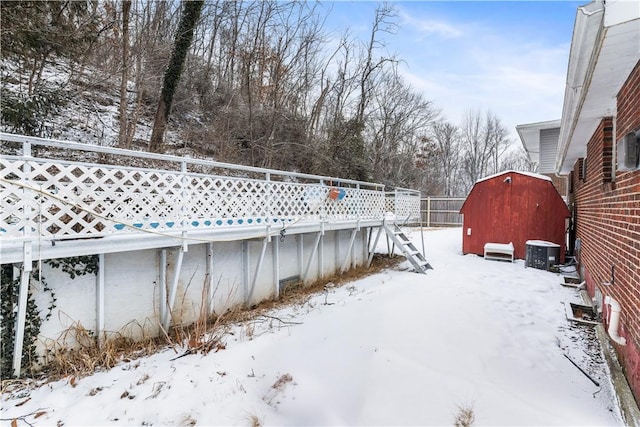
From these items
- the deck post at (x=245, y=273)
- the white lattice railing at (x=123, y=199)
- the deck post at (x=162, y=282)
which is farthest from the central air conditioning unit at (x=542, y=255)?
the deck post at (x=162, y=282)

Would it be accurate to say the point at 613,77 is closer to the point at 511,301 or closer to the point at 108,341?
the point at 511,301

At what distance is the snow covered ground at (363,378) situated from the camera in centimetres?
258

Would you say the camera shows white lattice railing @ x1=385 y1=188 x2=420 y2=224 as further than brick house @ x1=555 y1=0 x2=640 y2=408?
Yes

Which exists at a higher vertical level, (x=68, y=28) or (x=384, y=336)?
(x=68, y=28)

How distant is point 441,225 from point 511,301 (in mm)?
13268

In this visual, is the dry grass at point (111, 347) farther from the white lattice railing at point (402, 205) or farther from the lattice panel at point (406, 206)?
the lattice panel at point (406, 206)

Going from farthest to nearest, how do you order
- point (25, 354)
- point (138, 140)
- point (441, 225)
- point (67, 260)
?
point (441, 225), point (138, 140), point (67, 260), point (25, 354)

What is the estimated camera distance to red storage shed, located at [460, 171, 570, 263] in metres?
9.02

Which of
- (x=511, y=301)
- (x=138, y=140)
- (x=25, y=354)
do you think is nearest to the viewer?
Result: (x=25, y=354)

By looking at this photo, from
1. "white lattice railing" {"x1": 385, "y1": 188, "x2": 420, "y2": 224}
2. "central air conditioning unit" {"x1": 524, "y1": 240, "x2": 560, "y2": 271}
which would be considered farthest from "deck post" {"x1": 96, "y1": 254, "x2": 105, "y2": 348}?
"central air conditioning unit" {"x1": 524, "y1": 240, "x2": 560, "y2": 271}

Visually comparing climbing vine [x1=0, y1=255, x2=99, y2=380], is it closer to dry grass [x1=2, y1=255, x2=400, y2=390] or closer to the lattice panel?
dry grass [x1=2, y1=255, x2=400, y2=390]

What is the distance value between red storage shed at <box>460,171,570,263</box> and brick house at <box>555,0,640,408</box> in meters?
4.80

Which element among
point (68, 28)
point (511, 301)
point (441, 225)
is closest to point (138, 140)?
point (68, 28)

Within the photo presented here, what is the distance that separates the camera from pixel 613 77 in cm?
288
